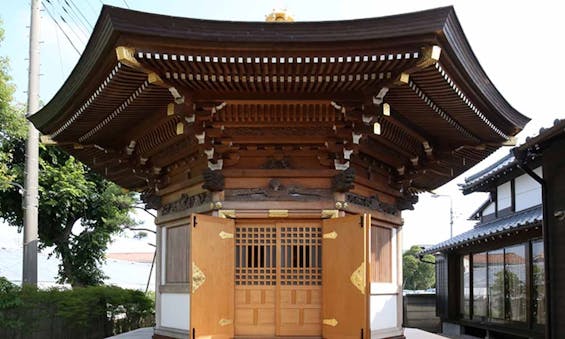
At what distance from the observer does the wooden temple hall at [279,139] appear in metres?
6.49

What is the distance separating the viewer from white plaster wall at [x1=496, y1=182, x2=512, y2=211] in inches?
683

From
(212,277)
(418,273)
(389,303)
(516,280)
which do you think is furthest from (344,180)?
(418,273)

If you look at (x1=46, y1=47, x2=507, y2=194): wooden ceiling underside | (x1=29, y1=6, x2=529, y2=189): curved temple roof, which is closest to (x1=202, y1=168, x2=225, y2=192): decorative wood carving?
(x1=46, y1=47, x2=507, y2=194): wooden ceiling underside

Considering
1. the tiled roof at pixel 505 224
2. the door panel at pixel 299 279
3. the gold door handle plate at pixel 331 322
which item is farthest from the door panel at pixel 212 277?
the tiled roof at pixel 505 224

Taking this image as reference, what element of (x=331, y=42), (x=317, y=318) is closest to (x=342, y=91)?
(x=331, y=42)

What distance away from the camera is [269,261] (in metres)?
8.44

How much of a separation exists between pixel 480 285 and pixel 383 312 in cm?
1017

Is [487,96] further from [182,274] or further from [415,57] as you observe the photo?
[182,274]

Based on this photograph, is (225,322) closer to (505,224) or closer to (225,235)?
(225,235)

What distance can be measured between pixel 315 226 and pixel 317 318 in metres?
1.24

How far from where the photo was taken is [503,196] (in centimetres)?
1778

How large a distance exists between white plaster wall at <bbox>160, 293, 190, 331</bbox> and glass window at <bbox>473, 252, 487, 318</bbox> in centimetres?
1126

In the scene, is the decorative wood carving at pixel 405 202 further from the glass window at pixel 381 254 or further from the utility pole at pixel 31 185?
the utility pole at pixel 31 185

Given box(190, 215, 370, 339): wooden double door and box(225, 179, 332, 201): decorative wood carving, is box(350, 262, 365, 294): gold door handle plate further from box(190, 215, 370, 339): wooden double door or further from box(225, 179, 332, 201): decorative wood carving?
box(225, 179, 332, 201): decorative wood carving
